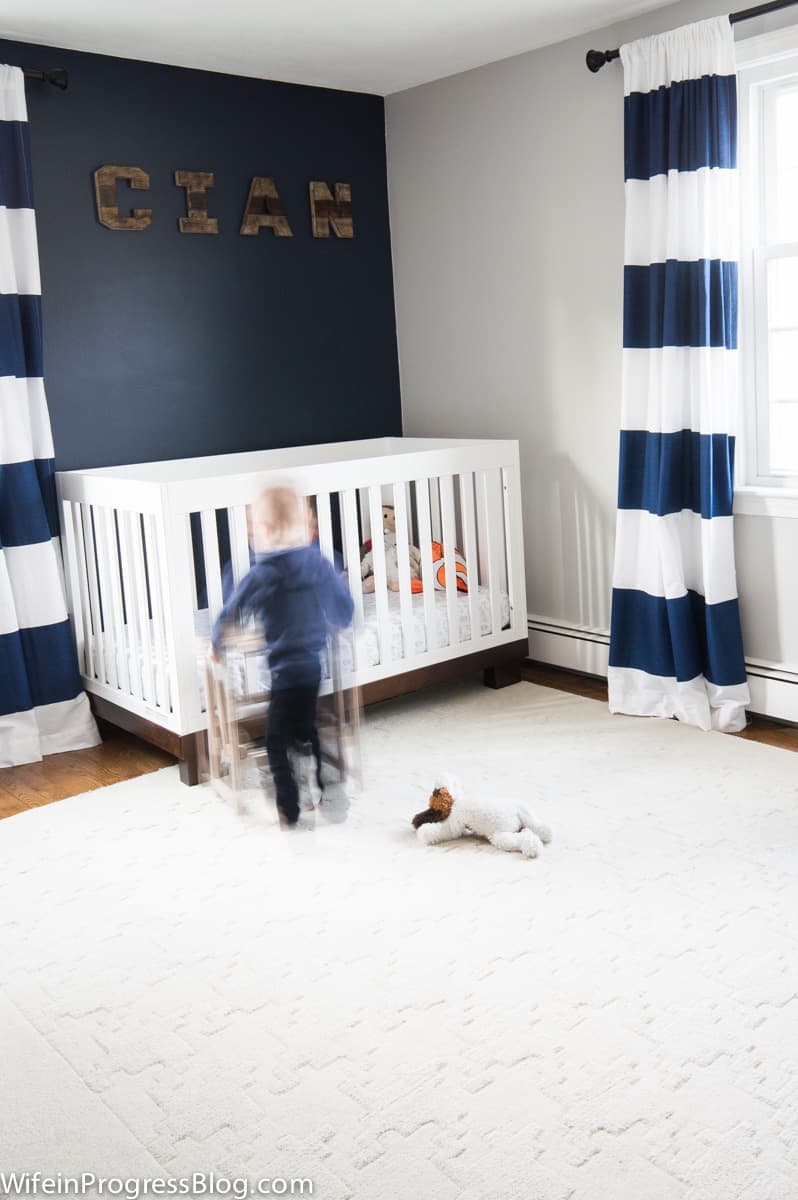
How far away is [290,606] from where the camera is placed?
2.60m

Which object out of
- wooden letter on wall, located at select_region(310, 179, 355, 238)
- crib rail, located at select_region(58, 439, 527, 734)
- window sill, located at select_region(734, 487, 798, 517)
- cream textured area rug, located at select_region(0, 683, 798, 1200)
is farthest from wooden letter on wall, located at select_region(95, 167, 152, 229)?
window sill, located at select_region(734, 487, 798, 517)

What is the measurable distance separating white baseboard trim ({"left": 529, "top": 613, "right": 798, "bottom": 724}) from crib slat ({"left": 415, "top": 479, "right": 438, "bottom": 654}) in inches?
→ 25.1

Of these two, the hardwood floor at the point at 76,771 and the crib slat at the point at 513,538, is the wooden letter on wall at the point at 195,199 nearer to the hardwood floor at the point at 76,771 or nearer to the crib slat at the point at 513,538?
the crib slat at the point at 513,538

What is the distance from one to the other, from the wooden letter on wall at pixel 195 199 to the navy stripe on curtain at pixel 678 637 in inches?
74.8

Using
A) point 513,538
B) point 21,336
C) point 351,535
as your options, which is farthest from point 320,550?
point 21,336

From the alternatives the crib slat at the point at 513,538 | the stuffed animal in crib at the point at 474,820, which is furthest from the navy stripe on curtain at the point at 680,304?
the stuffed animal in crib at the point at 474,820

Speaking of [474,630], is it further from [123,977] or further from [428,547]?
[123,977]

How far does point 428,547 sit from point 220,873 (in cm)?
138

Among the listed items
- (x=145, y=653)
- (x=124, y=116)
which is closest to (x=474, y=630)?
(x=145, y=653)

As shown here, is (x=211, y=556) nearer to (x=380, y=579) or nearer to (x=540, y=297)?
(x=380, y=579)

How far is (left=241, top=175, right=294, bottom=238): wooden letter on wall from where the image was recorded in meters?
3.99

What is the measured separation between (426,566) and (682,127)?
1.51 meters

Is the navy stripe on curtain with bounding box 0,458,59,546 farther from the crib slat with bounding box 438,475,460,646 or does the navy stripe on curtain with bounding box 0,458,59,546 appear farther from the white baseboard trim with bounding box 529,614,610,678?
the white baseboard trim with bounding box 529,614,610,678

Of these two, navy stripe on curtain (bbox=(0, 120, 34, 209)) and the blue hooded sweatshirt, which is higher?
navy stripe on curtain (bbox=(0, 120, 34, 209))
